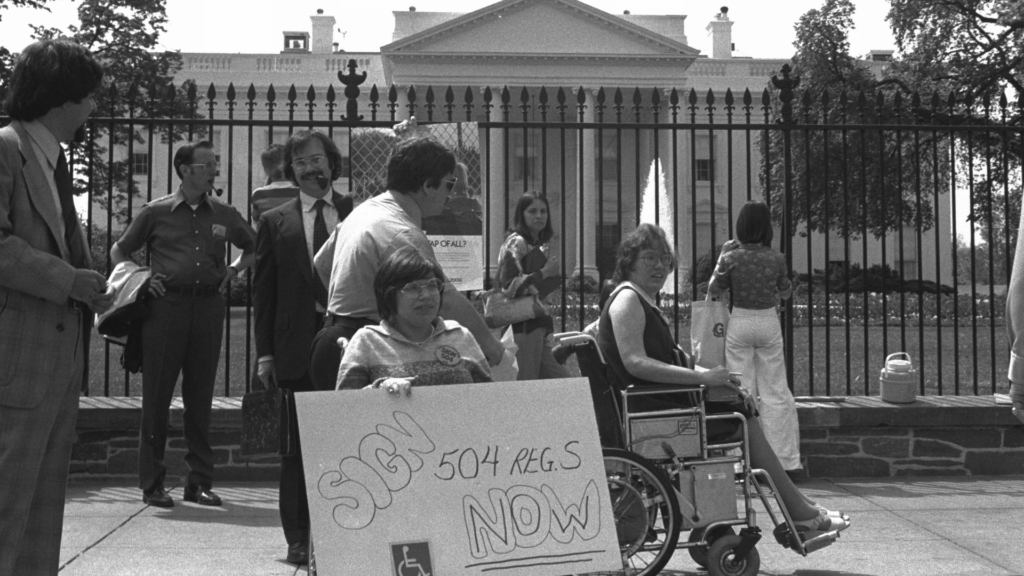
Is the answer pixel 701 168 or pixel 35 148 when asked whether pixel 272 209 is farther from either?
pixel 701 168

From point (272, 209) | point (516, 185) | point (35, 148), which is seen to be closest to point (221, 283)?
point (272, 209)

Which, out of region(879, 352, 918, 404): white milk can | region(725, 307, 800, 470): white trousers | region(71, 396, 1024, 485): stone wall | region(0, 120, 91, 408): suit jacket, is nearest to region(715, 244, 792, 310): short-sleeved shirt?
region(725, 307, 800, 470): white trousers

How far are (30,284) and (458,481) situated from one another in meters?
1.39

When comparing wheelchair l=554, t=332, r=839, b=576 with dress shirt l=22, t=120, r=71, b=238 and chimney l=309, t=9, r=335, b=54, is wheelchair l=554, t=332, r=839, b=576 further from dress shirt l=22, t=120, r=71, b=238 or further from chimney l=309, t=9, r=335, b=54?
chimney l=309, t=9, r=335, b=54

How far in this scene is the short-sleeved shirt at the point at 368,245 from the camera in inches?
162

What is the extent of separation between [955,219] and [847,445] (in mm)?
1726

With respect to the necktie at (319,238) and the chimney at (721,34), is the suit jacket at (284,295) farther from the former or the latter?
the chimney at (721,34)

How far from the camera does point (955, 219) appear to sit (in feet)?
25.7

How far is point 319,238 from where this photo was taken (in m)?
5.58

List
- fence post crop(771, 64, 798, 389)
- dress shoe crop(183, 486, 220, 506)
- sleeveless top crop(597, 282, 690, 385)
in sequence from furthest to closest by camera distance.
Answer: fence post crop(771, 64, 798, 389)
dress shoe crop(183, 486, 220, 506)
sleeveless top crop(597, 282, 690, 385)

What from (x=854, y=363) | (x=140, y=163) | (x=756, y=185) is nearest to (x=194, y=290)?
A: (x=854, y=363)

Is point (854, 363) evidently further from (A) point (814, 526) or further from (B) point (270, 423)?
(B) point (270, 423)

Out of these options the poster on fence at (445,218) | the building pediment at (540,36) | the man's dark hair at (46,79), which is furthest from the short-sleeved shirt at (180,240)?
the building pediment at (540,36)

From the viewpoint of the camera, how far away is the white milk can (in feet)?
24.7
